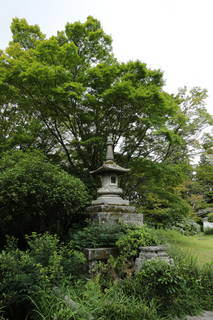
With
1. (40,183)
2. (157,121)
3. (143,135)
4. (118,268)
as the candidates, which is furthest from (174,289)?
(143,135)

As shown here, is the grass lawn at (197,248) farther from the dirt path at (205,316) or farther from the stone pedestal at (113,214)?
the stone pedestal at (113,214)

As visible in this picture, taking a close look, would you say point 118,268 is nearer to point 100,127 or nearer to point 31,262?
point 31,262

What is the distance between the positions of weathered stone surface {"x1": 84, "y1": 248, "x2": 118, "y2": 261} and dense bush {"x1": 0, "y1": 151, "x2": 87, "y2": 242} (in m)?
1.58

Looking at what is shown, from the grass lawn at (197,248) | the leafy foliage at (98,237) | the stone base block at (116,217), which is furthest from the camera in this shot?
the grass lawn at (197,248)

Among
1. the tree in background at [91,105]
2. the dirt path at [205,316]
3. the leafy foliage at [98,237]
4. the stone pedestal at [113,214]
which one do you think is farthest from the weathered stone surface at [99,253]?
the tree in background at [91,105]

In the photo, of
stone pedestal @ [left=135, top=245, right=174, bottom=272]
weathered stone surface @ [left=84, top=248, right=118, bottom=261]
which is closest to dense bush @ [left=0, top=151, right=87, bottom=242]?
weathered stone surface @ [left=84, top=248, right=118, bottom=261]

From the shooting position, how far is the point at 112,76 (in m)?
8.23

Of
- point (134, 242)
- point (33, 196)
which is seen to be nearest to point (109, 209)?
point (134, 242)

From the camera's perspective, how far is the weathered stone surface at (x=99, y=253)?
4.90 meters

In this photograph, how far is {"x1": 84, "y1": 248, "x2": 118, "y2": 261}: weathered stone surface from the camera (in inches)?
193

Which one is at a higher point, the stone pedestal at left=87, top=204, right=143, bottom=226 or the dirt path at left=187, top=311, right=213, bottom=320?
the stone pedestal at left=87, top=204, right=143, bottom=226

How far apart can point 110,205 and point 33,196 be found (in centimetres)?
242

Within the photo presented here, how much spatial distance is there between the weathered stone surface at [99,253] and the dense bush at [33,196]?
1.58 meters

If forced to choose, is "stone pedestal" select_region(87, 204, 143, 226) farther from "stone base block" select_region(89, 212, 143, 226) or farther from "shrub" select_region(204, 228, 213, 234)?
"shrub" select_region(204, 228, 213, 234)
